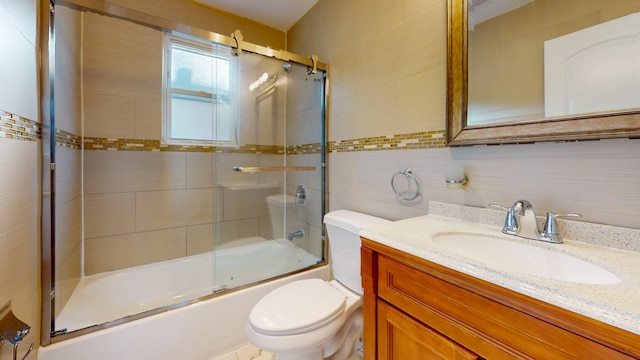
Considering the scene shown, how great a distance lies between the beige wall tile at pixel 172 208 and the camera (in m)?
1.88

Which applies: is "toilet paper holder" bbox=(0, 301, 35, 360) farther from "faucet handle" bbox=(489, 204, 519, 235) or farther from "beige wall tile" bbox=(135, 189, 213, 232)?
"faucet handle" bbox=(489, 204, 519, 235)

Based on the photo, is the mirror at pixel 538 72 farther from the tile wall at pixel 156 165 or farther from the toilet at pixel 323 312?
the tile wall at pixel 156 165

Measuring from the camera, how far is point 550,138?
2.82 feet

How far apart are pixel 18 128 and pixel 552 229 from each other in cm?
192

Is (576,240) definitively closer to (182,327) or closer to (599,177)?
(599,177)

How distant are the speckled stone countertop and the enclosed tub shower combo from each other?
1.08 m

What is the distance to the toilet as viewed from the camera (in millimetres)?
1060

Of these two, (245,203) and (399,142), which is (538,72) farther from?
(245,203)

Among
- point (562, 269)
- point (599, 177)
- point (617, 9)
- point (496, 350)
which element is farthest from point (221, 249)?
point (617, 9)

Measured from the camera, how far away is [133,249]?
1848 mm

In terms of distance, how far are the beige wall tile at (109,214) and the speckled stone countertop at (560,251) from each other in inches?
70.5

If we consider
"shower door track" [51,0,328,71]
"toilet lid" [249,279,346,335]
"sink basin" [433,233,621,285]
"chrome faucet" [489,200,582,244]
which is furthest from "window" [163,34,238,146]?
"chrome faucet" [489,200,582,244]

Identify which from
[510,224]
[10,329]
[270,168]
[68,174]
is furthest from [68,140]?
[510,224]

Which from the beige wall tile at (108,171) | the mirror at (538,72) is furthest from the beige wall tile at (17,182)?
the mirror at (538,72)
